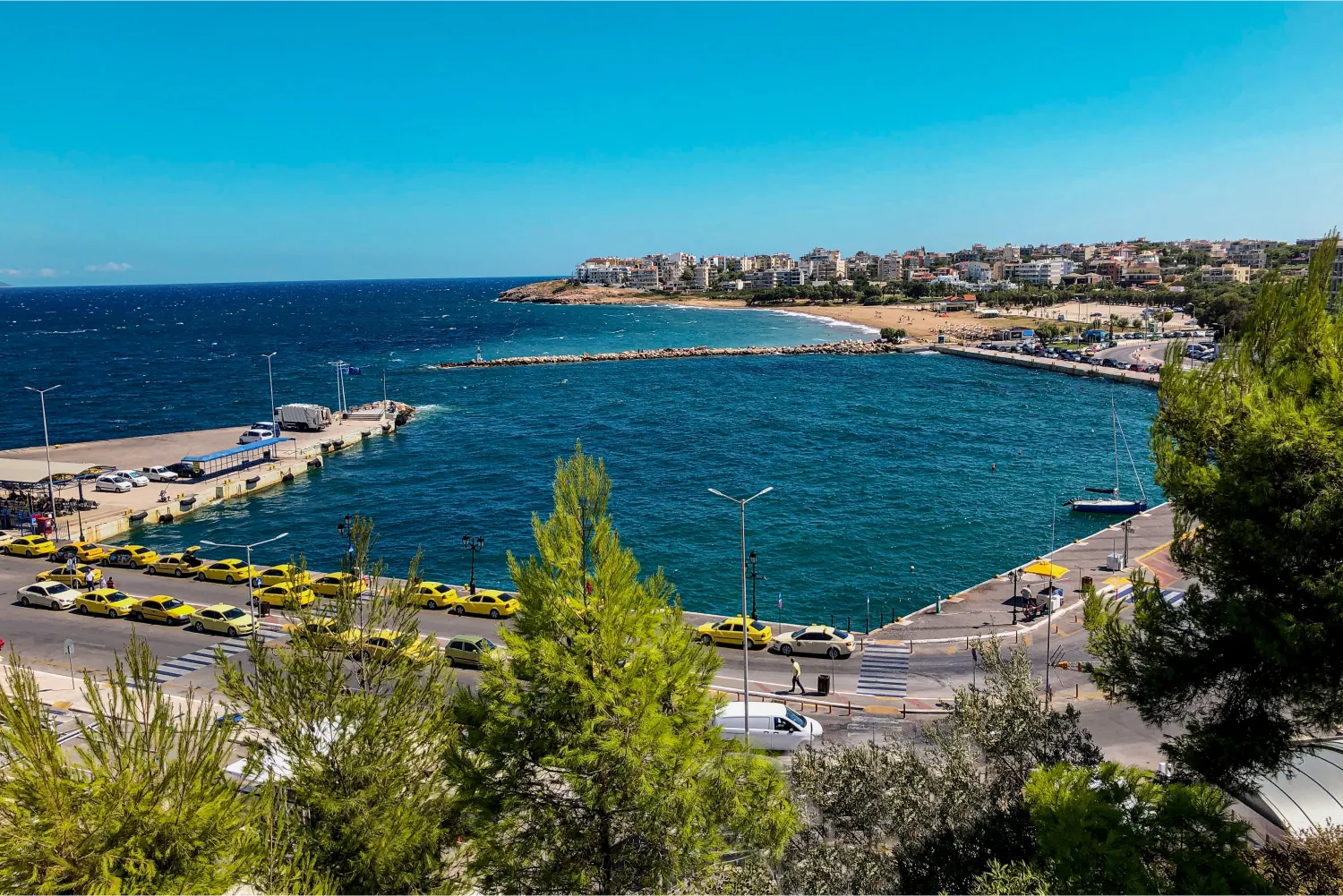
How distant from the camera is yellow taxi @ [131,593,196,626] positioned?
33.9m

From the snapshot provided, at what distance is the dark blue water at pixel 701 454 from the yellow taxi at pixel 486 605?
852cm

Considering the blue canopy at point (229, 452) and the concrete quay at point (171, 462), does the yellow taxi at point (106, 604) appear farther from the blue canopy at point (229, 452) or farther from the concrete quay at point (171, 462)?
the blue canopy at point (229, 452)

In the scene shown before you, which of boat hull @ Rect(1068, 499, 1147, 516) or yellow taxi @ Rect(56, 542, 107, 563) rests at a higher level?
yellow taxi @ Rect(56, 542, 107, 563)

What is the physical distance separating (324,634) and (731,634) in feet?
66.5

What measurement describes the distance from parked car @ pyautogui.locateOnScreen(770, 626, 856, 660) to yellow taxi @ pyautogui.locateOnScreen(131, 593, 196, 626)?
77.1ft

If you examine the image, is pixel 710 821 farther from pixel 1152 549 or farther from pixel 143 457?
pixel 143 457

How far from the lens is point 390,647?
13.9 m

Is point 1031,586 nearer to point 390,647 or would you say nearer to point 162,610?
point 390,647

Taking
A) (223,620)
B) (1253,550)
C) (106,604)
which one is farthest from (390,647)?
(106,604)

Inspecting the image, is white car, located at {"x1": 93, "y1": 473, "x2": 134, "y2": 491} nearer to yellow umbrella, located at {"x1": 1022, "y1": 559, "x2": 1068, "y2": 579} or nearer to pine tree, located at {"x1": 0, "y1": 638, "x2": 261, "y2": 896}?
pine tree, located at {"x1": 0, "y1": 638, "x2": 261, "y2": 896}

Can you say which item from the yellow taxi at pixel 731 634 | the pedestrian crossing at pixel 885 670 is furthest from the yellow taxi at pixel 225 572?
the pedestrian crossing at pixel 885 670

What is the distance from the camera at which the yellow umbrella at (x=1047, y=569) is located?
3697 cm

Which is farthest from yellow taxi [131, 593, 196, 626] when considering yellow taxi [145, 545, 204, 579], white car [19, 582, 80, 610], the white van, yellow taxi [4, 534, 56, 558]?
the white van

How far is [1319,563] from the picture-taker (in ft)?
40.7
